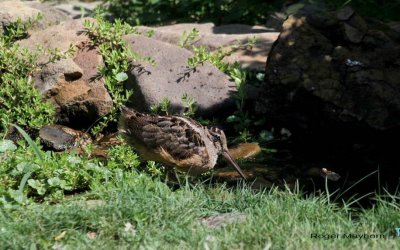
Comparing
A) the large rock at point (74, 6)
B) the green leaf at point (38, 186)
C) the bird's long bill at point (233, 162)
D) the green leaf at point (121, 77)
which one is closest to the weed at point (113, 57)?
the green leaf at point (121, 77)

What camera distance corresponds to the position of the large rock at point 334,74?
333 inches

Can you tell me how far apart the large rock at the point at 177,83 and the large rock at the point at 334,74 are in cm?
82

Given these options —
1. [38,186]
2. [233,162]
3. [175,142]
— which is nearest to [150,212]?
[38,186]

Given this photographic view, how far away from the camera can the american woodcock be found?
7629 mm

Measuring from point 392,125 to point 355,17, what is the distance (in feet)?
4.91

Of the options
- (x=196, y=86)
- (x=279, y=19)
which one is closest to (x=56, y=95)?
(x=196, y=86)

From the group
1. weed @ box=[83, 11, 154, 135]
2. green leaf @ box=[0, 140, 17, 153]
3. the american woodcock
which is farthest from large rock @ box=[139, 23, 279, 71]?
green leaf @ box=[0, 140, 17, 153]

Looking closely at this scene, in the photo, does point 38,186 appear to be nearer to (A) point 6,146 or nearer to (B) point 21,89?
(A) point 6,146

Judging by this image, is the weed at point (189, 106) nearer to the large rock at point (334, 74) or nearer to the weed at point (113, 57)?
the weed at point (113, 57)

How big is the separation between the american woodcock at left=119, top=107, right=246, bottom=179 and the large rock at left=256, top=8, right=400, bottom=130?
126cm

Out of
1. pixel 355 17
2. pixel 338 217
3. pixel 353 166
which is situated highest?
pixel 355 17

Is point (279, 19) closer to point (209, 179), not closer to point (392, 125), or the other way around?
point (392, 125)

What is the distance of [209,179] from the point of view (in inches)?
300

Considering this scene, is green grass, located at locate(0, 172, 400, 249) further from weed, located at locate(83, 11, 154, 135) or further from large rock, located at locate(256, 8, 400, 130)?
weed, located at locate(83, 11, 154, 135)
